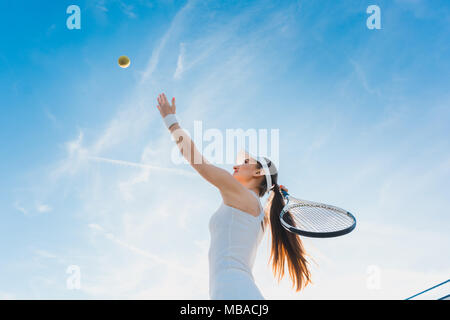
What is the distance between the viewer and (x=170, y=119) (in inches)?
191

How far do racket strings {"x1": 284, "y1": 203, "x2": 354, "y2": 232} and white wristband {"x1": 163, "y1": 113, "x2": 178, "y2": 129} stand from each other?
2355 mm

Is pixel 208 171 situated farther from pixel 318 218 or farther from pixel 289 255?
pixel 318 218

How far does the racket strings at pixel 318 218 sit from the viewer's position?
5.61 meters

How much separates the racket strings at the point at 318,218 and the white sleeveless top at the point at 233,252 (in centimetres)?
135

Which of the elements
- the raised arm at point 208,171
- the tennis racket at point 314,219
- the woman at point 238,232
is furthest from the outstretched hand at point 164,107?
the tennis racket at point 314,219

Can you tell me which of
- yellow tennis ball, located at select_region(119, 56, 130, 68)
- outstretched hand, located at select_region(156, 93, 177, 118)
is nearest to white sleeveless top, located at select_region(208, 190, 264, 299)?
outstretched hand, located at select_region(156, 93, 177, 118)

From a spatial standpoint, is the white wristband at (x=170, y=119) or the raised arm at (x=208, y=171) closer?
the raised arm at (x=208, y=171)

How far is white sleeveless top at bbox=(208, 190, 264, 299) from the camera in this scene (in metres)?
3.55

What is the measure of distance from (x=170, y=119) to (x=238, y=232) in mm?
1727

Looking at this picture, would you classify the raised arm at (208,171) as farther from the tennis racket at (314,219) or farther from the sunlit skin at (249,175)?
the tennis racket at (314,219)

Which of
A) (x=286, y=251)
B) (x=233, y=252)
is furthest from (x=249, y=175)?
(x=233, y=252)

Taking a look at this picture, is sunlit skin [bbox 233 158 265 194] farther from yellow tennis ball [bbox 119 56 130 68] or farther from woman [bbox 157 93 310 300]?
yellow tennis ball [bbox 119 56 130 68]
